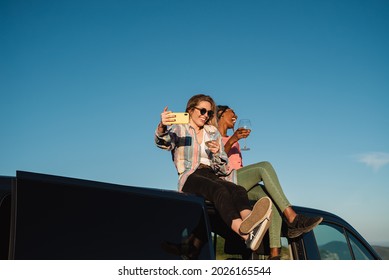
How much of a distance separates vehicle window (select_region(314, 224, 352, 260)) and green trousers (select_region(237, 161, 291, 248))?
0.43 meters

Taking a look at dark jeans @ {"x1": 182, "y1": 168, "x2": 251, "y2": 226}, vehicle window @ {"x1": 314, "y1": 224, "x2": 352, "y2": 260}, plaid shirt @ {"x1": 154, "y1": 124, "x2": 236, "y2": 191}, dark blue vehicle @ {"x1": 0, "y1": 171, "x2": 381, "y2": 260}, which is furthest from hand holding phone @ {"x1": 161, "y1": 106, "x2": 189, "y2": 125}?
vehicle window @ {"x1": 314, "y1": 224, "x2": 352, "y2": 260}

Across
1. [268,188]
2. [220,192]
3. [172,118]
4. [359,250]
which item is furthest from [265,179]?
[359,250]

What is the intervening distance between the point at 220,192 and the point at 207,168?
2.01 ft

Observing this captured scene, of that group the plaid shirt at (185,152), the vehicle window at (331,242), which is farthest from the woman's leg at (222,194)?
the vehicle window at (331,242)

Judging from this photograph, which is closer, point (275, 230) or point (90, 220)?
point (90, 220)

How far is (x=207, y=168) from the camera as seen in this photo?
4484mm

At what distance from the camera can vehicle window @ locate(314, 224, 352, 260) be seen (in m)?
4.47

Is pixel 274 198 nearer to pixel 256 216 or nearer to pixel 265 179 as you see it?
pixel 265 179

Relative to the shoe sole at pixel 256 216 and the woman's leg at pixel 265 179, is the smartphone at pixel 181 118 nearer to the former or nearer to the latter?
the woman's leg at pixel 265 179

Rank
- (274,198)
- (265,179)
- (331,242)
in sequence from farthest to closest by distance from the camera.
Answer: (331,242)
(265,179)
(274,198)

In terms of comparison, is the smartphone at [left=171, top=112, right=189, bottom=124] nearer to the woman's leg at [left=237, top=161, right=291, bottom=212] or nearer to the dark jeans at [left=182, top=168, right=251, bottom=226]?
the dark jeans at [left=182, top=168, right=251, bottom=226]
